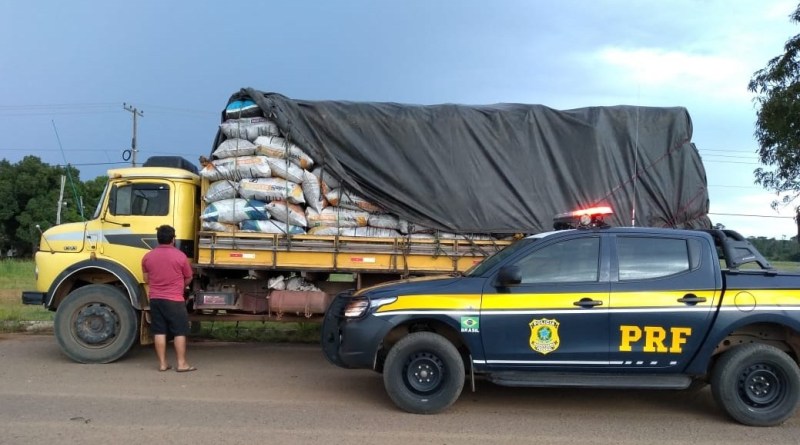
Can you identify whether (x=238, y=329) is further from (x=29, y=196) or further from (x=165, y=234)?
(x=29, y=196)

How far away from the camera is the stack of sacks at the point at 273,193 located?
7539 mm

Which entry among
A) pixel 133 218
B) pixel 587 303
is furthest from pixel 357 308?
pixel 133 218

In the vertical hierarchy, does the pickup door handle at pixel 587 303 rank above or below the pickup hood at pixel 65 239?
below

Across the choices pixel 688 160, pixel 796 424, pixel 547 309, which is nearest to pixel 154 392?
pixel 547 309

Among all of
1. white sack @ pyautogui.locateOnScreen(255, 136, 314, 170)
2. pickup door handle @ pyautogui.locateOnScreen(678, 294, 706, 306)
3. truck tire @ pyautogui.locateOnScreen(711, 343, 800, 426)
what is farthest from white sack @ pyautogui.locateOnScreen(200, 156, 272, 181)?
truck tire @ pyautogui.locateOnScreen(711, 343, 800, 426)

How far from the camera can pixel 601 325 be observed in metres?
5.41

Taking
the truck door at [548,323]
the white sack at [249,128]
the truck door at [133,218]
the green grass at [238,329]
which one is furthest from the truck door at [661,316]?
the truck door at [133,218]

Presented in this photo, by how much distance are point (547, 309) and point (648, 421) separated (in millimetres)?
1411

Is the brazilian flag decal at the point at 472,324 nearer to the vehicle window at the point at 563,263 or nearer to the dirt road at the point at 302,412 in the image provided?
the vehicle window at the point at 563,263

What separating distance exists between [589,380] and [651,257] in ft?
4.22

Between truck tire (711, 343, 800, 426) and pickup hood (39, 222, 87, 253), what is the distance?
7.44 m

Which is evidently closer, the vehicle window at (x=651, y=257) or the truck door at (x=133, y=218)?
the vehicle window at (x=651, y=257)

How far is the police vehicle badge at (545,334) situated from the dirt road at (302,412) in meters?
0.68

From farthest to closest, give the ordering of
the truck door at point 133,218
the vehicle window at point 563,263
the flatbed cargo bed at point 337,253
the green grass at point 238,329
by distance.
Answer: the green grass at point 238,329 → the truck door at point 133,218 → the flatbed cargo bed at point 337,253 → the vehicle window at point 563,263
